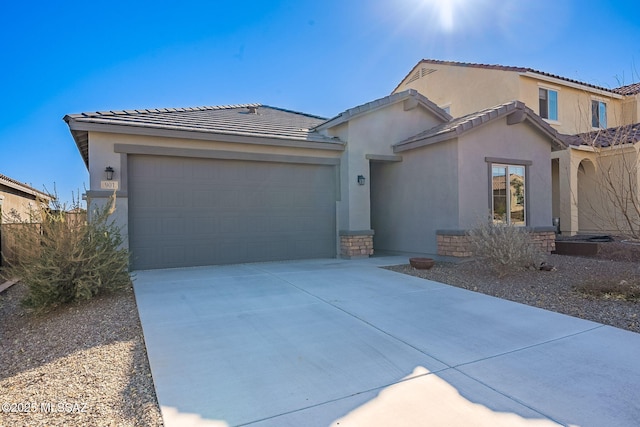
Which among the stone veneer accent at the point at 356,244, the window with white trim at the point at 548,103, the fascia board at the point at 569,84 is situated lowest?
the stone veneer accent at the point at 356,244

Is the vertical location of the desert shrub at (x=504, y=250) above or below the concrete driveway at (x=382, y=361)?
above

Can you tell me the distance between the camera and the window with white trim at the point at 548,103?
632 inches

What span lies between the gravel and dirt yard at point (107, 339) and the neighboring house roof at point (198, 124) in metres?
3.96

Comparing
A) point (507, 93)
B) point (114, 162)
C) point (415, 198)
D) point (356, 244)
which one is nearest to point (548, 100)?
point (507, 93)

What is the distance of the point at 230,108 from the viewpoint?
13.5 metres

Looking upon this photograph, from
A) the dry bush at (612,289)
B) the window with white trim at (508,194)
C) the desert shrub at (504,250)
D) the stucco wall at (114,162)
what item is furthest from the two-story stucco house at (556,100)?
the stucco wall at (114,162)

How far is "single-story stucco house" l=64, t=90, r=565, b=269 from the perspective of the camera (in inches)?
352

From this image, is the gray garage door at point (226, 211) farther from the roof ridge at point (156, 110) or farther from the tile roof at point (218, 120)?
the roof ridge at point (156, 110)

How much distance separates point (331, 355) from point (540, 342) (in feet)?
7.84

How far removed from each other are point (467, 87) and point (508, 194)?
870cm

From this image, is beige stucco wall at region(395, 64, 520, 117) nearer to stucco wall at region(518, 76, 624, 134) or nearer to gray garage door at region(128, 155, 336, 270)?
stucco wall at region(518, 76, 624, 134)

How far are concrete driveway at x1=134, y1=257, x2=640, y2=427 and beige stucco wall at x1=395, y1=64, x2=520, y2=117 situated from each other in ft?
41.2

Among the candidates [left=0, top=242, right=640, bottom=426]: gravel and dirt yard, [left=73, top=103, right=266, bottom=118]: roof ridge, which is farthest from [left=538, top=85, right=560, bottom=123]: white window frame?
[left=73, top=103, right=266, bottom=118]: roof ridge

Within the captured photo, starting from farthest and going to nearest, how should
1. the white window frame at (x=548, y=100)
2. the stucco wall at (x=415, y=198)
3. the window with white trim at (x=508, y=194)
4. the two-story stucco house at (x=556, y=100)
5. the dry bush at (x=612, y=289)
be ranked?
1. the white window frame at (x=548, y=100)
2. the two-story stucco house at (x=556, y=100)
3. the window with white trim at (x=508, y=194)
4. the stucco wall at (x=415, y=198)
5. the dry bush at (x=612, y=289)
